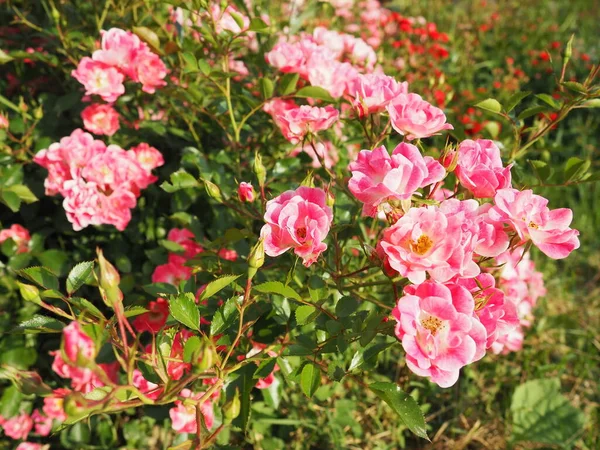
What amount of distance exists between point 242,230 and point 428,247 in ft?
1.44

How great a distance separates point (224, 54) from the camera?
1.32 meters

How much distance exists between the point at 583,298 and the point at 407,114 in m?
2.10

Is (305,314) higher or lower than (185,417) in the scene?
higher

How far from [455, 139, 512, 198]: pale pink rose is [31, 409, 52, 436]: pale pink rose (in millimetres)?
1409

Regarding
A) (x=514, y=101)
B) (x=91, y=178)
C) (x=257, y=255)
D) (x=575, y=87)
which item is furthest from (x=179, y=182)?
(x=575, y=87)

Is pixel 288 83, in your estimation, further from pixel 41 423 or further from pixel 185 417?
pixel 41 423

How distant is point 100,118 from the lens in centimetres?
156

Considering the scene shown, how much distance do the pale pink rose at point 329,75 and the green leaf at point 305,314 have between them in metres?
0.65

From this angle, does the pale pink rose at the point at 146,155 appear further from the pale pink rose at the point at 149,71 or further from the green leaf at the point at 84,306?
the green leaf at the point at 84,306

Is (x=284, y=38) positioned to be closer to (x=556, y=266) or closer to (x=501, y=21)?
(x=556, y=266)

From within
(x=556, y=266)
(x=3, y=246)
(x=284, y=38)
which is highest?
(x=284, y=38)

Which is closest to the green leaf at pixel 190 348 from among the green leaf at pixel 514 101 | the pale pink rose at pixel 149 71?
the pale pink rose at pixel 149 71

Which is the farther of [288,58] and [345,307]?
[288,58]

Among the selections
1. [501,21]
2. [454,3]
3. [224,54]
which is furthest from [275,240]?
[454,3]
